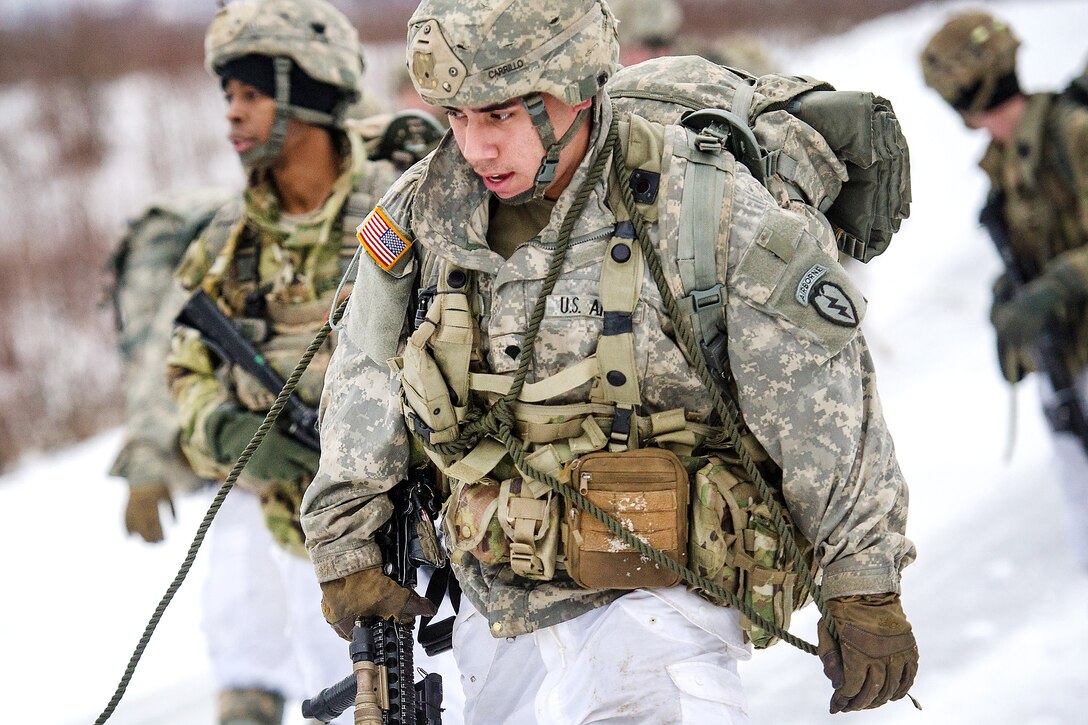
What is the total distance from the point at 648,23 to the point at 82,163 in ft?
19.8

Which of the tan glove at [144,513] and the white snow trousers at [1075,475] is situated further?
the white snow trousers at [1075,475]

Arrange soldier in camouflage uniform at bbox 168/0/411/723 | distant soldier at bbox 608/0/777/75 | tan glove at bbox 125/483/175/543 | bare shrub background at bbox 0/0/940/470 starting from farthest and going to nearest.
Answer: bare shrub background at bbox 0/0/940/470 < distant soldier at bbox 608/0/777/75 < tan glove at bbox 125/483/175/543 < soldier in camouflage uniform at bbox 168/0/411/723

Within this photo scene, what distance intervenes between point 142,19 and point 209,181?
3.57 meters

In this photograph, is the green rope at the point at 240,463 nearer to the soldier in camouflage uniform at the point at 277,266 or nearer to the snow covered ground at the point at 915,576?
the snow covered ground at the point at 915,576

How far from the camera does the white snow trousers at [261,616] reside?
199 inches

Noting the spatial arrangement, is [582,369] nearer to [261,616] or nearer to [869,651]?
[869,651]

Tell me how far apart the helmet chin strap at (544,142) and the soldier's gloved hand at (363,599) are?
0.98 m

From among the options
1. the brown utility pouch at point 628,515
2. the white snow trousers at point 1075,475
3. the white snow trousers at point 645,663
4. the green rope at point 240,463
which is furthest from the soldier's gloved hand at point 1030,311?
the green rope at point 240,463

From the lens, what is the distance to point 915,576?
22.2 feet

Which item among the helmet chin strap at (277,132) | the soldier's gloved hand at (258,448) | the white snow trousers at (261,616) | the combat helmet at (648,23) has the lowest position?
the white snow trousers at (261,616)

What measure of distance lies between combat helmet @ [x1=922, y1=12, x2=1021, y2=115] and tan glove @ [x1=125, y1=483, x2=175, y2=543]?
3.96 meters

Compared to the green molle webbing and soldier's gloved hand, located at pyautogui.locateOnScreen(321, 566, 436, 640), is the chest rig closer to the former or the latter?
the green molle webbing

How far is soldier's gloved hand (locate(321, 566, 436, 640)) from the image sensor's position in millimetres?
3275

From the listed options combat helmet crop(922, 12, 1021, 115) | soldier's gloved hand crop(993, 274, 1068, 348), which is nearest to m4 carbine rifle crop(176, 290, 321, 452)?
soldier's gloved hand crop(993, 274, 1068, 348)
